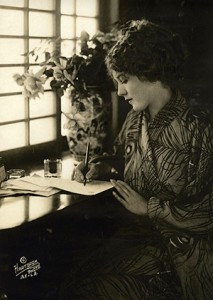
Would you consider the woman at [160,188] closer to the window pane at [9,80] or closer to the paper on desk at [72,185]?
the paper on desk at [72,185]

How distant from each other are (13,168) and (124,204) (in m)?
0.41

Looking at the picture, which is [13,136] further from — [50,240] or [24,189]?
[50,240]

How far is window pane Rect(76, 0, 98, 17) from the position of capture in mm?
1346

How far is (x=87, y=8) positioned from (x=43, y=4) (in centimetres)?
14

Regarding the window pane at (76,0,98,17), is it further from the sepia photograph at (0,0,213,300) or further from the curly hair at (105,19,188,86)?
the curly hair at (105,19,188,86)

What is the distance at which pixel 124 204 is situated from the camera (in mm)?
1282

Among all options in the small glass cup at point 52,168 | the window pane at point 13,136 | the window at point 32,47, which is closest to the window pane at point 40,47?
the window at point 32,47

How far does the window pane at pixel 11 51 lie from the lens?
1458 mm

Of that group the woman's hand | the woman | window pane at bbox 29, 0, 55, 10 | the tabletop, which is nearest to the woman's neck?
the woman

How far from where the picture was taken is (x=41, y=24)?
4.78 ft

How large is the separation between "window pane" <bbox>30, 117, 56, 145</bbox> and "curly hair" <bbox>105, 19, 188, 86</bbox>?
385 millimetres

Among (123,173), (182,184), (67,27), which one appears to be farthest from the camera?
(67,27)

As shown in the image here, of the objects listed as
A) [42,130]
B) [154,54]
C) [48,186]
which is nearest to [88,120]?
[42,130]

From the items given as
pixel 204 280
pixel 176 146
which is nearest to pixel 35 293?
pixel 204 280
